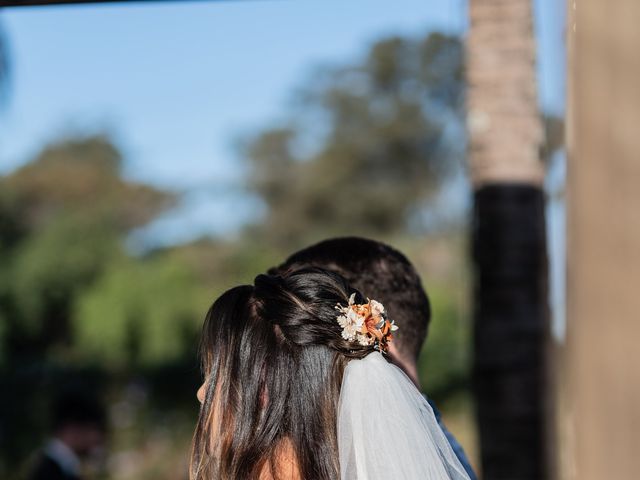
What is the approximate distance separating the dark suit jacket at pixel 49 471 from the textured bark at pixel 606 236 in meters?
4.26

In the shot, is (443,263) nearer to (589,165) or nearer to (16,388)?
(16,388)

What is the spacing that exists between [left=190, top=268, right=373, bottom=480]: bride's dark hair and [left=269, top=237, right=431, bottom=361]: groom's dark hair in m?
0.57

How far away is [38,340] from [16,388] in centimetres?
266

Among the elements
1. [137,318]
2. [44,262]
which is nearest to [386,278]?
[137,318]

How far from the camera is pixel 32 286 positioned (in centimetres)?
1520

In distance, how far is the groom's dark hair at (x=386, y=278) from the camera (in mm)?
2426

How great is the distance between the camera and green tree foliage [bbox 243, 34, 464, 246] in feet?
105

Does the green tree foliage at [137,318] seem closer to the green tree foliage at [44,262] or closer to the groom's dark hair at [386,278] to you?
the green tree foliage at [44,262]

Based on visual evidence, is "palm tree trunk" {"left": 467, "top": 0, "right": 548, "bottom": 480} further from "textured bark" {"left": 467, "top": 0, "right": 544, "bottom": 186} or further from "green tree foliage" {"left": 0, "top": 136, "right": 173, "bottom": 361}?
"green tree foliage" {"left": 0, "top": 136, "right": 173, "bottom": 361}

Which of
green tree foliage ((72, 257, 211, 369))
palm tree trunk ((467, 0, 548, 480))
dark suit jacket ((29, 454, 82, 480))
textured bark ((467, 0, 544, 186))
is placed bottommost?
green tree foliage ((72, 257, 211, 369))

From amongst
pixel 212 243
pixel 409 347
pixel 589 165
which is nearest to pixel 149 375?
pixel 212 243

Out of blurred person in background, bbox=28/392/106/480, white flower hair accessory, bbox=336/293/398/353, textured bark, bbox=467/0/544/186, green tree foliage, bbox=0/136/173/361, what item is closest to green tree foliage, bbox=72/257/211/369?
green tree foliage, bbox=0/136/173/361

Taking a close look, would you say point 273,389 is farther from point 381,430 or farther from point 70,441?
point 70,441

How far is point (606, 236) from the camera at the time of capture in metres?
1.50
